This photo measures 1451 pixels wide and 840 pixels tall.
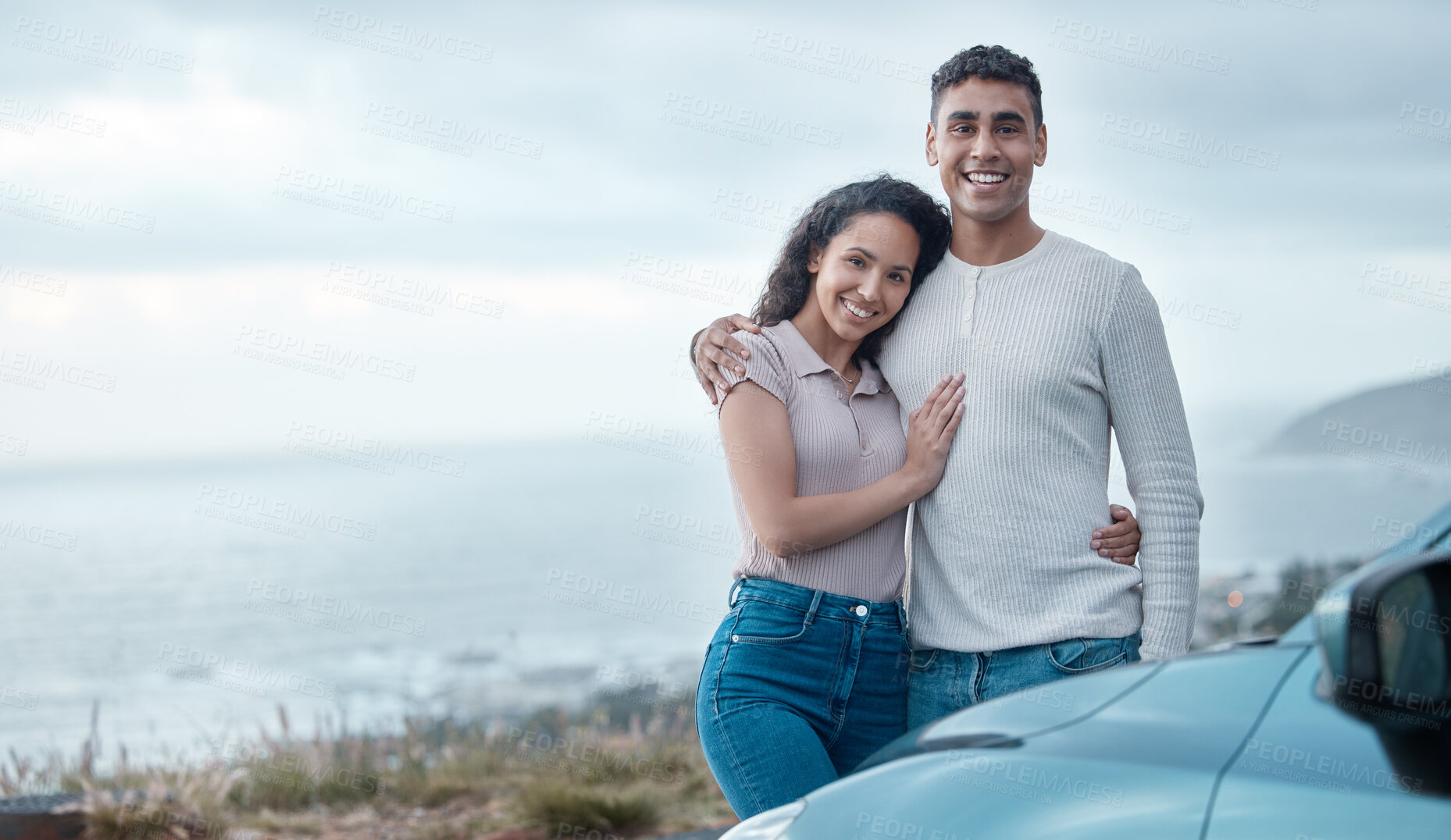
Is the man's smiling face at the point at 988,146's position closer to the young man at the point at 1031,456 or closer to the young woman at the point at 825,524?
the young man at the point at 1031,456

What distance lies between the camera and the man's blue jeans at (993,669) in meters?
2.10

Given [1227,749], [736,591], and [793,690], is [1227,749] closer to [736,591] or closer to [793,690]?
[793,690]

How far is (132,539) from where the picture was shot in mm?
87938

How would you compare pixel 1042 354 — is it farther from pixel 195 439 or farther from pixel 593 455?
pixel 195 439

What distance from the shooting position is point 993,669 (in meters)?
2.17

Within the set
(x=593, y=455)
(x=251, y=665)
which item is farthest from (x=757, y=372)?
(x=593, y=455)

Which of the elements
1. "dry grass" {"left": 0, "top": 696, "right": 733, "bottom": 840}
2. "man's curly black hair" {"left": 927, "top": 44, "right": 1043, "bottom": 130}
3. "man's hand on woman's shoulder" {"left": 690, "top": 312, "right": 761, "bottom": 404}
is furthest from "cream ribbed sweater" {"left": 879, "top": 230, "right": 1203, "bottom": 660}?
"dry grass" {"left": 0, "top": 696, "right": 733, "bottom": 840}

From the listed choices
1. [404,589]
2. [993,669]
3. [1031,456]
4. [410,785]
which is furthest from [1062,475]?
[404,589]

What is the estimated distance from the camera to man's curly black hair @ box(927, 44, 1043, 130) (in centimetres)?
233

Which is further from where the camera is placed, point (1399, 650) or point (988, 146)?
point (988, 146)

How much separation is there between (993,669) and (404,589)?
205ft

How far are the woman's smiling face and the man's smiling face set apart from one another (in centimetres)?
16

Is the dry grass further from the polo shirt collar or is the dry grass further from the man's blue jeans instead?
the polo shirt collar

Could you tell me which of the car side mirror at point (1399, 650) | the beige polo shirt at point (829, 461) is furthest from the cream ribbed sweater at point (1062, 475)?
the car side mirror at point (1399, 650)
